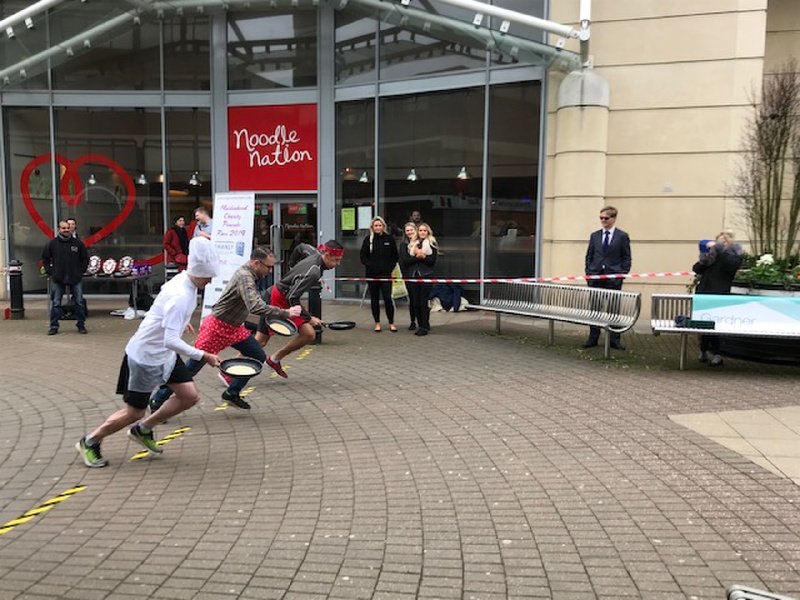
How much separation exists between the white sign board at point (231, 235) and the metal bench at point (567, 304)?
3.99m

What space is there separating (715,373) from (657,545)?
482cm

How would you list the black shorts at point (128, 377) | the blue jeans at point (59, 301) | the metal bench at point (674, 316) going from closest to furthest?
the black shorts at point (128, 377)
the metal bench at point (674, 316)
the blue jeans at point (59, 301)

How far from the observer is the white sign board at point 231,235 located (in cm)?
1094

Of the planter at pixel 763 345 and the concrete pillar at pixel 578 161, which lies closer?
the planter at pixel 763 345

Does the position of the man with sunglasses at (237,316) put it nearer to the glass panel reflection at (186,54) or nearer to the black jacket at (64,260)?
the black jacket at (64,260)

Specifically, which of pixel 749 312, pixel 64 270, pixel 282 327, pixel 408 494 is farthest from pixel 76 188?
pixel 749 312

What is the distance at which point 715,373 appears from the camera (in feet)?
26.2

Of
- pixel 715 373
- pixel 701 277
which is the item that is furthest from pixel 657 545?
pixel 701 277

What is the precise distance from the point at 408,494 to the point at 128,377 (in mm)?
2286

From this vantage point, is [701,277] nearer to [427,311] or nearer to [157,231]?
[427,311]

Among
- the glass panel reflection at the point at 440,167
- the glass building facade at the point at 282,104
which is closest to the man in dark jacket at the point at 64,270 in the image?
the glass building facade at the point at 282,104

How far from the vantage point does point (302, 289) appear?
7.43 m

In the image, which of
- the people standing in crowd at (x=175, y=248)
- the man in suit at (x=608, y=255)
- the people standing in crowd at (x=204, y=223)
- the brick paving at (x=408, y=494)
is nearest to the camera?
the brick paving at (x=408, y=494)

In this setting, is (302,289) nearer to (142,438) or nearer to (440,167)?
(142,438)
